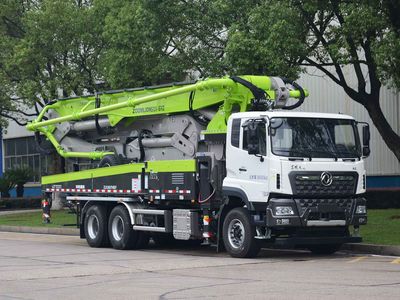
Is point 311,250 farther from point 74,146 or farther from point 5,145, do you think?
point 5,145

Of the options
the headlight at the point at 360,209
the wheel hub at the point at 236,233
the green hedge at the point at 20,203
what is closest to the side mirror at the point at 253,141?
the wheel hub at the point at 236,233

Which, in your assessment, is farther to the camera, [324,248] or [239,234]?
[324,248]

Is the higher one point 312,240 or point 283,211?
point 283,211

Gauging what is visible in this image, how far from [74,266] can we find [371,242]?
6.75 metres

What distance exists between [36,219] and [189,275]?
19897mm

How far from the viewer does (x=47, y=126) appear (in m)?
23.0

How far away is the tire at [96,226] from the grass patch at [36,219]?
6.17 m

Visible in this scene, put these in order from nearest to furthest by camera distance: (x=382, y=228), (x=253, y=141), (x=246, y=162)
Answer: (x=253, y=141), (x=246, y=162), (x=382, y=228)

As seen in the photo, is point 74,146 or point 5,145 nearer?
point 74,146

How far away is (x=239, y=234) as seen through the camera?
17.1 m

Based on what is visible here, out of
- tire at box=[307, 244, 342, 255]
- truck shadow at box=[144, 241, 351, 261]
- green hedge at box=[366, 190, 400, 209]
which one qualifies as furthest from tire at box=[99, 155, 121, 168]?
green hedge at box=[366, 190, 400, 209]

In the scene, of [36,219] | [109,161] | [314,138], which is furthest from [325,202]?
[36,219]

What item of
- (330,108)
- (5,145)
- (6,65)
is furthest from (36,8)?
(5,145)

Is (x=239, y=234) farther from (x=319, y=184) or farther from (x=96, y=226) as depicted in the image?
(x=96, y=226)
